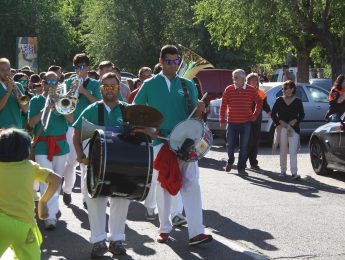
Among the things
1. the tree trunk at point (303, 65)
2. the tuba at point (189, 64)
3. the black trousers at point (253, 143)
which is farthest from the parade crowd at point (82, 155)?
the tree trunk at point (303, 65)

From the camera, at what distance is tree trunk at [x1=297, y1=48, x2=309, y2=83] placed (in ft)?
96.0

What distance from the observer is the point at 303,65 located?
98.0ft

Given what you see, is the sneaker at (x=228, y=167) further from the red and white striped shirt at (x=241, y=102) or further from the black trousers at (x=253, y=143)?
the red and white striped shirt at (x=241, y=102)

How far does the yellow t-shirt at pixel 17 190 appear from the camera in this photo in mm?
4570

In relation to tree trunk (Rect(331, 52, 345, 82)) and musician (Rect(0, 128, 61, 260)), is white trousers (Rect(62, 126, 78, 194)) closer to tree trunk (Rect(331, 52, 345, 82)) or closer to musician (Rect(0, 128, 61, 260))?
musician (Rect(0, 128, 61, 260))

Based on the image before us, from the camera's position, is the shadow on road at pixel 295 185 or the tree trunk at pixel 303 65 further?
the tree trunk at pixel 303 65

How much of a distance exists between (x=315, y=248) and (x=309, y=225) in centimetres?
109

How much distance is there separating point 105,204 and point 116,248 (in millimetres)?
455

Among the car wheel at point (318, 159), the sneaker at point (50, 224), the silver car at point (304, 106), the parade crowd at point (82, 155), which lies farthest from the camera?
the silver car at point (304, 106)

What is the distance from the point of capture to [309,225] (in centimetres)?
800

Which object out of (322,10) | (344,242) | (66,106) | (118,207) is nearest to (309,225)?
(344,242)

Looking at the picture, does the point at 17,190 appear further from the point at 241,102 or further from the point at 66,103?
the point at 241,102

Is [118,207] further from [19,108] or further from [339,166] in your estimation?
[339,166]

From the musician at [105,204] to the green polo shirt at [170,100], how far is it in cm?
60
